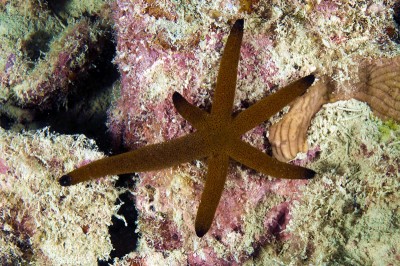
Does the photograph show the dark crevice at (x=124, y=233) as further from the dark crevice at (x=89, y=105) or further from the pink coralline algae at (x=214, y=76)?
the dark crevice at (x=89, y=105)

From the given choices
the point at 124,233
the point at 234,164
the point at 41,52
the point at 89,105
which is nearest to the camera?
the point at 234,164

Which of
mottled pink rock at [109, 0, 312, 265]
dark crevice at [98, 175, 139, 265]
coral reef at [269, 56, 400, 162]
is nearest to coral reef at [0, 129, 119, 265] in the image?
mottled pink rock at [109, 0, 312, 265]

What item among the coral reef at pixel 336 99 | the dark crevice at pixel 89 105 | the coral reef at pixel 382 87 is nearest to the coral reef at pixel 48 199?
the dark crevice at pixel 89 105

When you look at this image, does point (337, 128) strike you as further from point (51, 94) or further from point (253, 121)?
point (51, 94)

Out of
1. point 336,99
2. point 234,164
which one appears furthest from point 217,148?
point 336,99

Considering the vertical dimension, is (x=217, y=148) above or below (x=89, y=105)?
below

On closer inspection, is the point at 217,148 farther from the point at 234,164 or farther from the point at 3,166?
the point at 3,166
